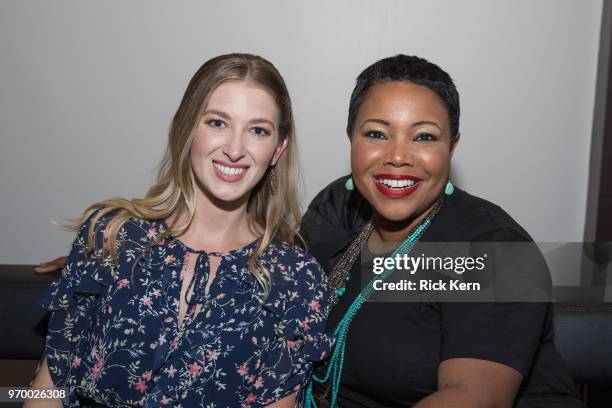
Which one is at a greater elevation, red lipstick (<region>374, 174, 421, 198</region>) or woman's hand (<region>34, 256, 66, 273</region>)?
red lipstick (<region>374, 174, 421, 198</region>)

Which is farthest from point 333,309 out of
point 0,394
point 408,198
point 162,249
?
point 0,394

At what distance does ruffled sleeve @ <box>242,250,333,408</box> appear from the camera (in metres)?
1.67

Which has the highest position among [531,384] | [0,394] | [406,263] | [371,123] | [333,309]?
[371,123]

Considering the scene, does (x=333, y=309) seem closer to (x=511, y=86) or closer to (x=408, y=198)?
(x=408, y=198)

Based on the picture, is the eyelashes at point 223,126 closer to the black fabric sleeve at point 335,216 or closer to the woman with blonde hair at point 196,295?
the woman with blonde hair at point 196,295

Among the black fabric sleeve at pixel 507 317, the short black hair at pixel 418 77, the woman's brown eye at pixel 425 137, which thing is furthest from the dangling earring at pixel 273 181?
the black fabric sleeve at pixel 507 317

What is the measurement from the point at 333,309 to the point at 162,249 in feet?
1.71

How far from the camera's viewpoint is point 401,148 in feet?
5.41

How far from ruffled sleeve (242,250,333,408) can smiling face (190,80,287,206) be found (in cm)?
30

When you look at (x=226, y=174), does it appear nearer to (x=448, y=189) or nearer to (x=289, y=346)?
(x=289, y=346)

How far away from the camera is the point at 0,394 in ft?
6.30

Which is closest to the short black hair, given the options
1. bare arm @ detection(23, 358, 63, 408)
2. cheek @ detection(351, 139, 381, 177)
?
cheek @ detection(351, 139, 381, 177)

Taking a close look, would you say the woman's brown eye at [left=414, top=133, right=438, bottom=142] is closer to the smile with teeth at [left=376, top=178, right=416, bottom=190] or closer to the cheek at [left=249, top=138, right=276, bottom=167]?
the smile with teeth at [left=376, top=178, right=416, bottom=190]

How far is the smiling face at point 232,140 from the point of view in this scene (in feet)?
5.46
